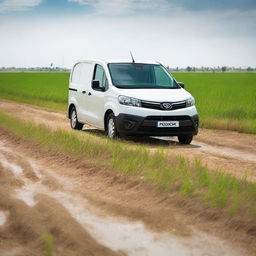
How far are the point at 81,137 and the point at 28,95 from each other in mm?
23554

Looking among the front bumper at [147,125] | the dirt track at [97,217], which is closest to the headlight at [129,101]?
the front bumper at [147,125]

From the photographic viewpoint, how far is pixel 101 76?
13.9m

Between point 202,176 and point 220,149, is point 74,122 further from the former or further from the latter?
point 202,176

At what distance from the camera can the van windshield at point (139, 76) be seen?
1335 centimetres

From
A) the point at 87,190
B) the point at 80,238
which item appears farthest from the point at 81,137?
the point at 80,238

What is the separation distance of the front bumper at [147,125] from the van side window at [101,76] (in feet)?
4.47

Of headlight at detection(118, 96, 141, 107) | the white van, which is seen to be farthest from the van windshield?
headlight at detection(118, 96, 141, 107)

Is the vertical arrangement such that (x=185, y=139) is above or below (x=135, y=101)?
below

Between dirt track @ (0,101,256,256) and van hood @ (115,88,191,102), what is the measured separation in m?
2.94

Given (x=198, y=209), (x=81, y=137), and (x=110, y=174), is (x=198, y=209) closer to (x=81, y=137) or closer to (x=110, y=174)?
(x=110, y=174)

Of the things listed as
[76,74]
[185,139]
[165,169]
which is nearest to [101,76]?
[76,74]

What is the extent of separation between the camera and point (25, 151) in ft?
38.4

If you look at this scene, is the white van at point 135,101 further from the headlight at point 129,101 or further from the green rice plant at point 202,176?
the green rice plant at point 202,176

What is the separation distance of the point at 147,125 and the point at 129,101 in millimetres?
671
